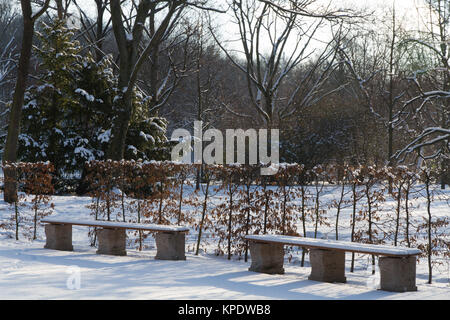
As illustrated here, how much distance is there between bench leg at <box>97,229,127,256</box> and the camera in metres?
9.36

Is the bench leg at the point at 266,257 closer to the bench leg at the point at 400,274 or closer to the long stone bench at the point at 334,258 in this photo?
the long stone bench at the point at 334,258

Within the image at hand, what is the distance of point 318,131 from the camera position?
88.4ft

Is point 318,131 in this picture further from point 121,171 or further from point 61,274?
point 61,274

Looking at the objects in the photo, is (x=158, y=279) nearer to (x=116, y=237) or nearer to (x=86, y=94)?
(x=116, y=237)

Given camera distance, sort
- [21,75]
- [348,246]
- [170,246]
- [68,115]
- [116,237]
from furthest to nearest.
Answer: [68,115]
[21,75]
[116,237]
[170,246]
[348,246]

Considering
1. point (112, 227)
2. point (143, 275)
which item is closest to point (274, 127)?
point (112, 227)

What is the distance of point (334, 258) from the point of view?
727cm

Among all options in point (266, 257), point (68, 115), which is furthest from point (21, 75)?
point (266, 257)

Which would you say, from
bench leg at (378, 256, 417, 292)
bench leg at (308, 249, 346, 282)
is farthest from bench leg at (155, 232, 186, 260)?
bench leg at (378, 256, 417, 292)

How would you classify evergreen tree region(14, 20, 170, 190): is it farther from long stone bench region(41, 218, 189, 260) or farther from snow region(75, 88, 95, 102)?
long stone bench region(41, 218, 189, 260)

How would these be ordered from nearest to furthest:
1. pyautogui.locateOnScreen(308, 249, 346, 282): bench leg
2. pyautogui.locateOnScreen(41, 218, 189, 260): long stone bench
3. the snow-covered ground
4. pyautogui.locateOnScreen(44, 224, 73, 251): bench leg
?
the snow-covered ground → pyautogui.locateOnScreen(308, 249, 346, 282): bench leg → pyautogui.locateOnScreen(41, 218, 189, 260): long stone bench → pyautogui.locateOnScreen(44, 224, 73, 251): bench leg

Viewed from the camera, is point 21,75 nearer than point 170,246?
No

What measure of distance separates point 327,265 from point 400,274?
1052mm
